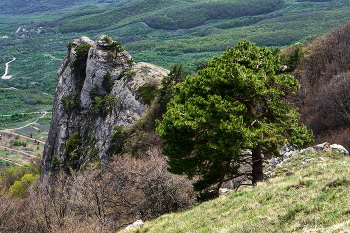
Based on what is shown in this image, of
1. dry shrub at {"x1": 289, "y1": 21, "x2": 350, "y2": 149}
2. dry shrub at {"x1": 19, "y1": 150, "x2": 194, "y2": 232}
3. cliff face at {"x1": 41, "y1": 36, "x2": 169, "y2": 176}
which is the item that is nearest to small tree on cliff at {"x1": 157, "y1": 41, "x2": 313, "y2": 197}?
dry shrub at {"x1": 19, "y1": 150, "x2": 194, "y2": 232}

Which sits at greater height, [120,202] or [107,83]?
[107,83]

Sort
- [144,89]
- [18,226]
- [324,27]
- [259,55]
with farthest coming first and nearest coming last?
[324,27] → [144,89] → [18,226] → [259,55]

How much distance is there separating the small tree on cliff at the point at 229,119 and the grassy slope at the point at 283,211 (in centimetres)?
261

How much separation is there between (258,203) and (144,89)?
28.3 metres

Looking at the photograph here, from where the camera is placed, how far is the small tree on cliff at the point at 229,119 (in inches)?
546

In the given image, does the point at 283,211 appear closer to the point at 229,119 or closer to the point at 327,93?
the point at 229,119

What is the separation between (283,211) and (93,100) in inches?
1458

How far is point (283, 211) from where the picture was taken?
29.9 feet

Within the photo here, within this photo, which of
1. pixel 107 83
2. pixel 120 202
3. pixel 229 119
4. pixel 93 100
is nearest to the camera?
pixel 229 119

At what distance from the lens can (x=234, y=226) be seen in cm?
931

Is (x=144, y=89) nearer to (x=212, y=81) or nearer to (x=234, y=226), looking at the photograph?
(x=212, y=81)

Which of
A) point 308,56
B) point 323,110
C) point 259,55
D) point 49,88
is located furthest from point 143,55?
point 259,55

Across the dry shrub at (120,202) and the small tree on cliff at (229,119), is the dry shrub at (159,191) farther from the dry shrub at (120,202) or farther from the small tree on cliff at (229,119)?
the small tree on cliff at (229,119)

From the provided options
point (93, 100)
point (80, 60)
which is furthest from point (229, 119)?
point (80, 60)
